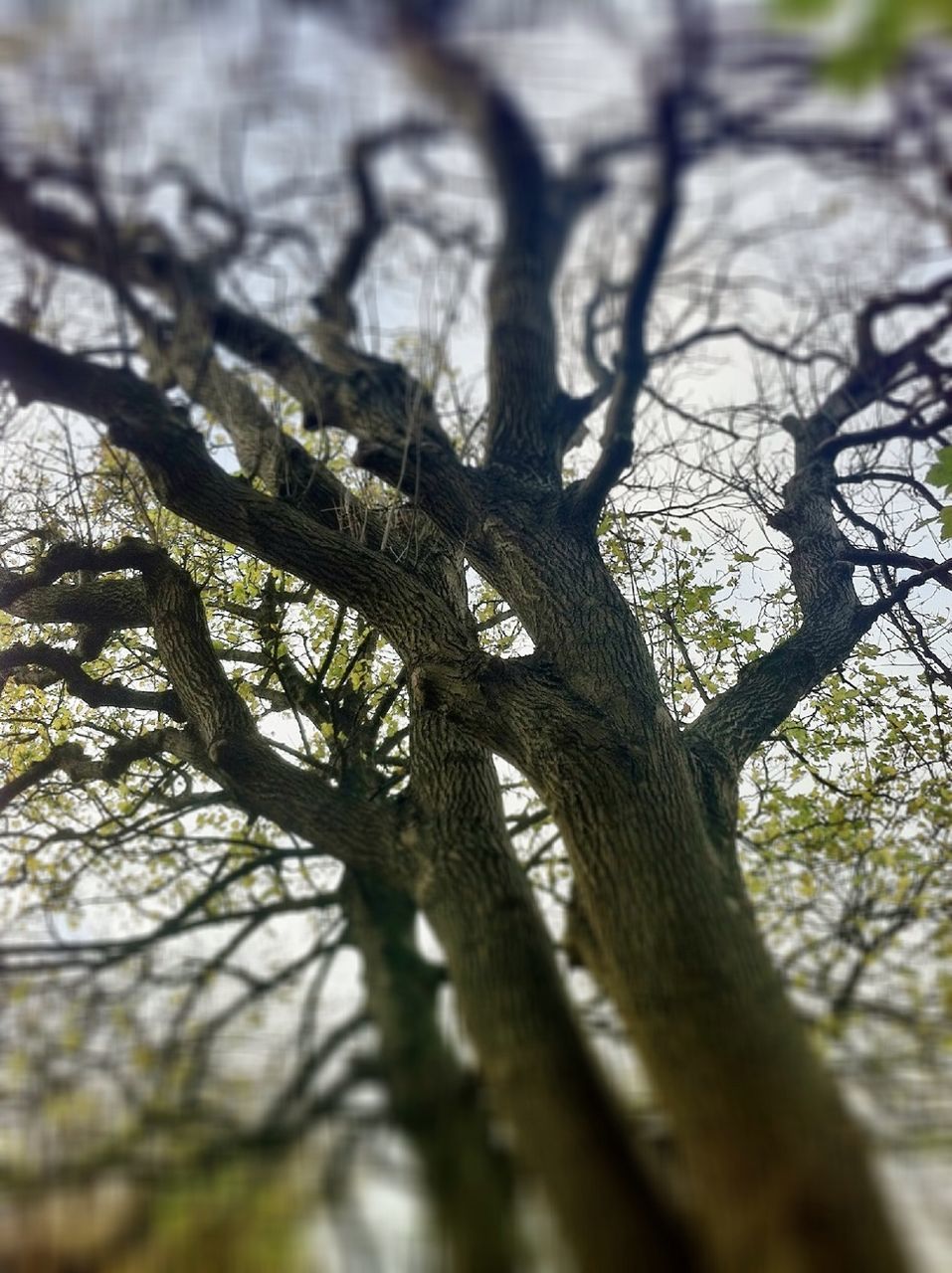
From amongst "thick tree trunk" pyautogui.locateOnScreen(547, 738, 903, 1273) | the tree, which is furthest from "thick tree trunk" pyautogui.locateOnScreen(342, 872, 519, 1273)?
"thick tree trunk" pyautogui.locateOnScreen(547, 738, 903, 1273)

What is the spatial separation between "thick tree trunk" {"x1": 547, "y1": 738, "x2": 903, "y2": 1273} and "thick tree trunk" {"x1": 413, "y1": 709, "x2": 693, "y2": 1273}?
19 centimetres

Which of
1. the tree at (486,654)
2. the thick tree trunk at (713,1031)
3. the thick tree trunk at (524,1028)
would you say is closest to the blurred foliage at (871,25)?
the tree at (486,654)

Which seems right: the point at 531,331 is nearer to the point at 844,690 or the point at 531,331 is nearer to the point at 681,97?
the point at 681,97

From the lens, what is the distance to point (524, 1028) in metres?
3.17

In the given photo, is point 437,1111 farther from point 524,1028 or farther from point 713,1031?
point 713,1031

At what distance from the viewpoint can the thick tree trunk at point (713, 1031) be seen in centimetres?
238

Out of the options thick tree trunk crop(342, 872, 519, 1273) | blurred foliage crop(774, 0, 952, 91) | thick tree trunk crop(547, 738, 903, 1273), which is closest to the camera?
blurred foliage crop(774, 0, 952, 91)

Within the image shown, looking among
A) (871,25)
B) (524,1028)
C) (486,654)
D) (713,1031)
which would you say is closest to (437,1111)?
(524,1028)

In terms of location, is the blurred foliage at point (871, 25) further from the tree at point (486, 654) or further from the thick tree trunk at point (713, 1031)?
the thick tree trunk at point (713, 1031)

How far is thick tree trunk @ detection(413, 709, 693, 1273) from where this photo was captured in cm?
255

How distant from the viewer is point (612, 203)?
3.60 m

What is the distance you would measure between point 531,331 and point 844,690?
4.08 metres

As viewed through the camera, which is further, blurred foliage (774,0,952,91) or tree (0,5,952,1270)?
tree (0,5,952,1270)

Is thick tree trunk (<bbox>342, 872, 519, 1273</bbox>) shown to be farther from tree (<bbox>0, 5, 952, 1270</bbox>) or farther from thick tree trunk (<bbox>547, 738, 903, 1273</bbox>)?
thick tree trunk (<bbox>547, 738, 903, 1273</bbox>)
